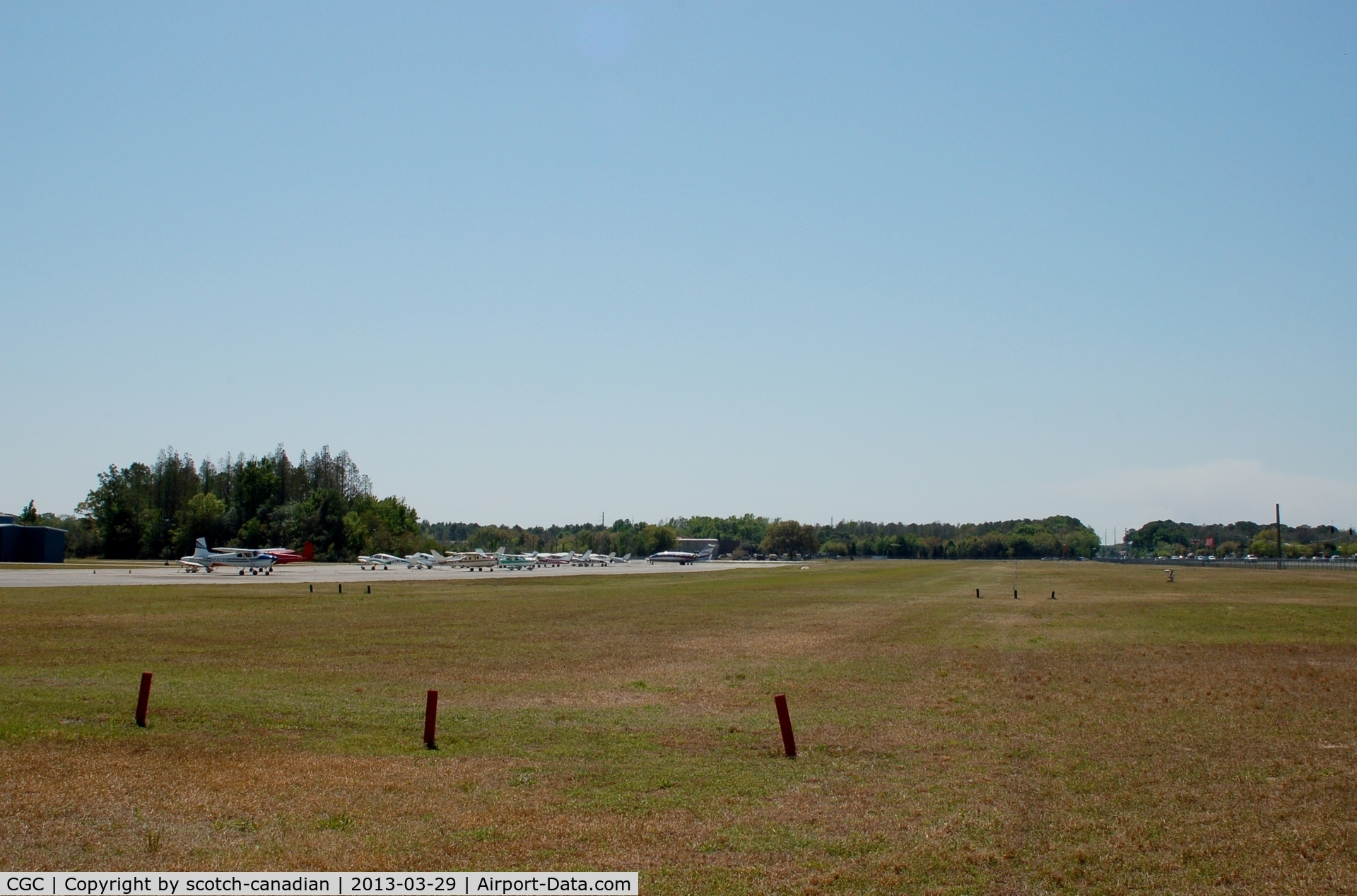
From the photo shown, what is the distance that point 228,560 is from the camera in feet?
344

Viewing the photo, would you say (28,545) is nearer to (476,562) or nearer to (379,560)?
(379,560)

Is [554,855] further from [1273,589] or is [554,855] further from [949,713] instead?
[1273,589]

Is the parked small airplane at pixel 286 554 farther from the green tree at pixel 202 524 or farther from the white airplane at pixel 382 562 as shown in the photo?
the green tree at pixel 202 524

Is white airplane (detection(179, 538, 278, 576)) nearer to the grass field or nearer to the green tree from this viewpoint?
the green tree

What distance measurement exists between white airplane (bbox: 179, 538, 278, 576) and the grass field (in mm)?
68001

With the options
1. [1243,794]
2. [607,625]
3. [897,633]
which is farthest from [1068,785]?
[607,625]

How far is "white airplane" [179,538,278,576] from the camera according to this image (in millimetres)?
96875

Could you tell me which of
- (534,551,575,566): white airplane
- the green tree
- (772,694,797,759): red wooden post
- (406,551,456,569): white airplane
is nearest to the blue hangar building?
the green tree

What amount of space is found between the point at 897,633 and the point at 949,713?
17888 millimetres

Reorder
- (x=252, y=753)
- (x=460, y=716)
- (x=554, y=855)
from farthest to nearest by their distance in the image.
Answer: (x=460, y=716), (x=252, y=753), (x=554, y=855)

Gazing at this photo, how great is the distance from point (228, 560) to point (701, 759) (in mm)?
102369

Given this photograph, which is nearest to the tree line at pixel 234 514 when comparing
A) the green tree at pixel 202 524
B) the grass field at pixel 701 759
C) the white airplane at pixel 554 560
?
the green tree at pixel 202 524

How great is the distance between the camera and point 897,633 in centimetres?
3631

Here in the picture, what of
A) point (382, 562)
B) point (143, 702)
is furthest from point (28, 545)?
point (143, 702)
